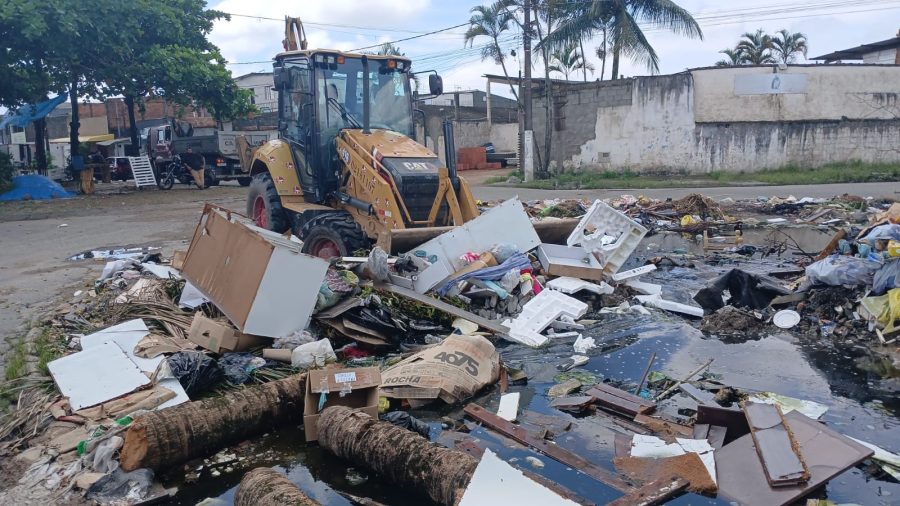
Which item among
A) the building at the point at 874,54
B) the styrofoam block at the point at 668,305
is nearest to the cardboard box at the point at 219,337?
the styrofoam block at the point at 668,305

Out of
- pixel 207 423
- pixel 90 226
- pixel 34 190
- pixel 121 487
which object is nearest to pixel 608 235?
pixel 207 423

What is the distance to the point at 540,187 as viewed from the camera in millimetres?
21062

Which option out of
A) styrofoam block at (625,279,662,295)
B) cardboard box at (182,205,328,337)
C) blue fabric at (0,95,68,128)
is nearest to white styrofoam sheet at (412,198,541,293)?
styrofoam block at (625,279,662,295)

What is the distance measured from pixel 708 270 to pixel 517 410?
562 cm

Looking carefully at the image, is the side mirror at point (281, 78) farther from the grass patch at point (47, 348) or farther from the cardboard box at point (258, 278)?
the grass patch at point (47, 348)

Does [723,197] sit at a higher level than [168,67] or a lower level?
lower

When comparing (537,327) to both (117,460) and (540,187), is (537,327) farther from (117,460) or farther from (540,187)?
(540,187)

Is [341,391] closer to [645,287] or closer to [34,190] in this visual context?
[645,287]

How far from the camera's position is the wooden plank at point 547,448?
364 centimetres

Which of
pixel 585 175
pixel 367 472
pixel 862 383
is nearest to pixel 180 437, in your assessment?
pixel 367 472

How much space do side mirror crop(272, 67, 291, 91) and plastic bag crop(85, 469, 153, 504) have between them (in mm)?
5864

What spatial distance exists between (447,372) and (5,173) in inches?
813

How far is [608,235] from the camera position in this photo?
27.8 ft

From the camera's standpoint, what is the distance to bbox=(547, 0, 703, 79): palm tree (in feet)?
75.6
